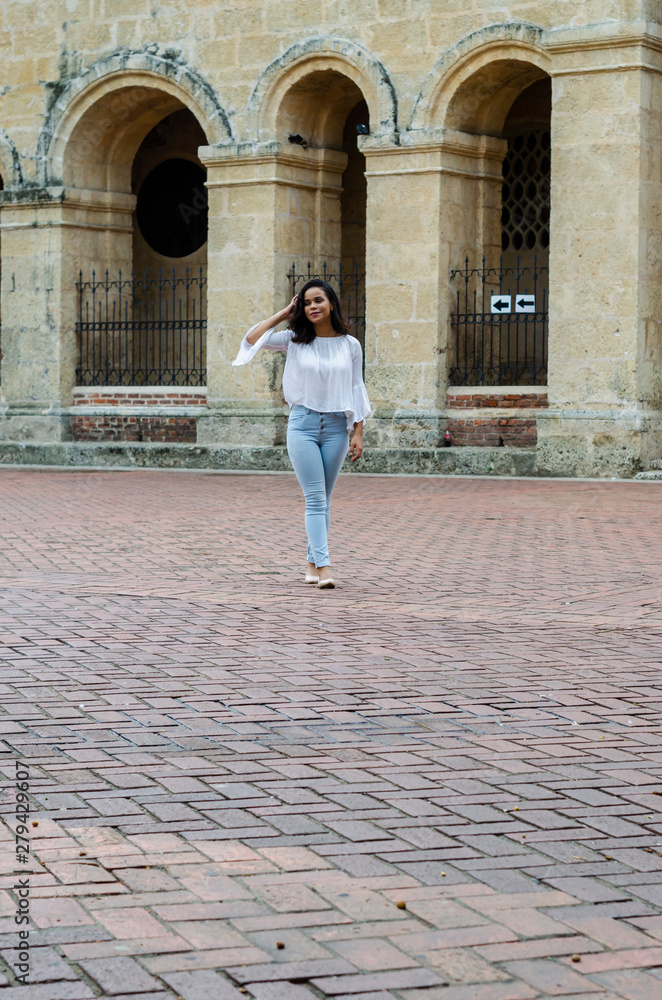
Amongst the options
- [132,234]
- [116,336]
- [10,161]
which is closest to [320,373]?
[116,336]

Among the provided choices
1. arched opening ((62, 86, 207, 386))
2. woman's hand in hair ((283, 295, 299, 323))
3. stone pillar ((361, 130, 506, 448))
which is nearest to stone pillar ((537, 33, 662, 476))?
stone pillar ((361, 130, 506, 448))

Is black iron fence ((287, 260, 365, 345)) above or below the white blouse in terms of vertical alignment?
above

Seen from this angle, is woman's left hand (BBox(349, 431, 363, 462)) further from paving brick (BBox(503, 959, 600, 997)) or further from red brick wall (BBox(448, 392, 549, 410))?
red brick wall (BBox(448, 392, 549, 410))

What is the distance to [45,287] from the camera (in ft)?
72.7

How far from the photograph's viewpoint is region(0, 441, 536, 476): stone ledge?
18.4 metres

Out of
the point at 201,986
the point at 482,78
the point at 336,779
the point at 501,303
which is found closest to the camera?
the point at 201,986

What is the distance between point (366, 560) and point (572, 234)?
871 centimetres

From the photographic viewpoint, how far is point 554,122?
1767cm

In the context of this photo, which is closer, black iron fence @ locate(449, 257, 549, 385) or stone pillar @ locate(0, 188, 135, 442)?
black iron fence @ locate(449, 257, 549, 385)

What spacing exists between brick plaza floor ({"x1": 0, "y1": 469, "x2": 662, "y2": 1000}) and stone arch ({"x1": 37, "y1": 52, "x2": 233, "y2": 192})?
40.4 feet

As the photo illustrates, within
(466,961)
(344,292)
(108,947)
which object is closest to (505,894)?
(466,961)

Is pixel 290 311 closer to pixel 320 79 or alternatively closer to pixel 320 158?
pixel 320 79

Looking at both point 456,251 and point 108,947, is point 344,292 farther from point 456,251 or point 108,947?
point 108,947

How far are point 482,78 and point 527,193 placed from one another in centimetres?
329
